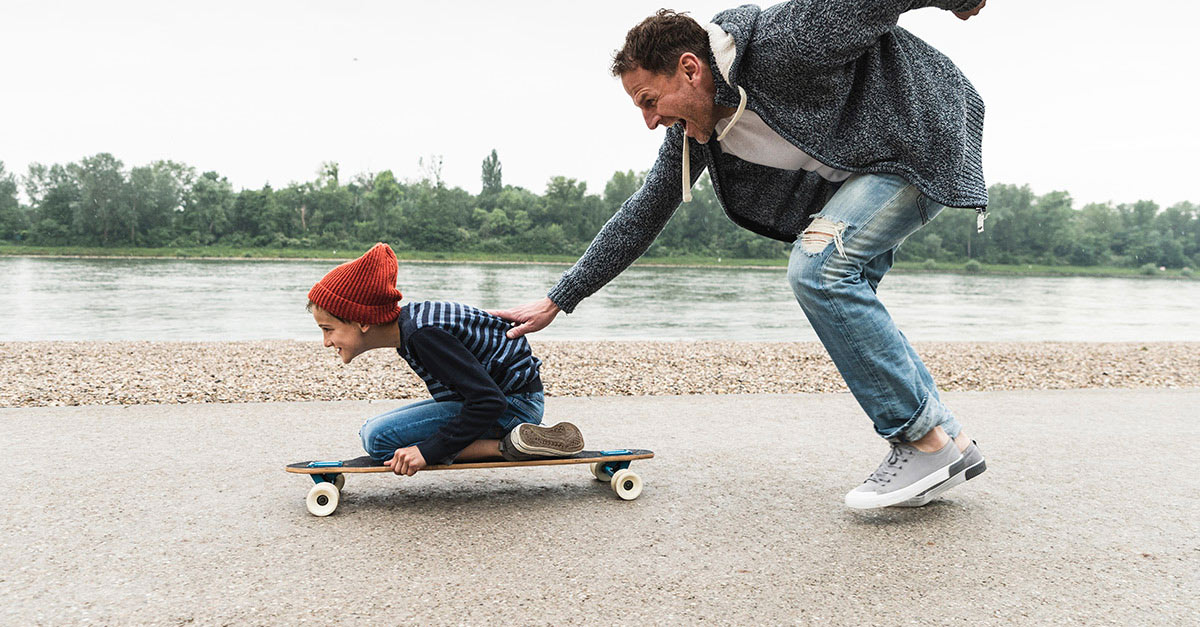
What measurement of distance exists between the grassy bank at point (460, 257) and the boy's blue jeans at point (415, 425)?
60416 millimetres

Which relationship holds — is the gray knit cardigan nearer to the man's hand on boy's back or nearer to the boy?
the man's hand on boy's back

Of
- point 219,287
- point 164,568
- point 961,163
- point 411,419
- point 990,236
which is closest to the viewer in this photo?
point 164,568

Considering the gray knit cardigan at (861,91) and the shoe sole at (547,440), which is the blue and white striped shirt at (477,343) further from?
the gray knit cardigan at (861,91)

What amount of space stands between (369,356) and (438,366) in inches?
192

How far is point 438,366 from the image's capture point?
2695 mm

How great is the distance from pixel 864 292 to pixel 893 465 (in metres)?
0.58

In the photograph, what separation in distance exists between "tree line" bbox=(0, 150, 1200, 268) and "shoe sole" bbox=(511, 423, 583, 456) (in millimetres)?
65983

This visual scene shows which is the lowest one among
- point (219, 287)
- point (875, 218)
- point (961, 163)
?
point (219, 287)

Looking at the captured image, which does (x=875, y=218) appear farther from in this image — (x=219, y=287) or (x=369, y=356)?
(x=219, y=287)

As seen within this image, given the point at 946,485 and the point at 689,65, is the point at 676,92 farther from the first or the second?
the point at 946,485

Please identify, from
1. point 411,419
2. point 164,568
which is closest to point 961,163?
point 411,419

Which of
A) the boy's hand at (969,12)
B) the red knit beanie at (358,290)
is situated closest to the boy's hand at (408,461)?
the red knit beanie at (358,290)

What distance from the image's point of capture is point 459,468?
Result: 278 cm

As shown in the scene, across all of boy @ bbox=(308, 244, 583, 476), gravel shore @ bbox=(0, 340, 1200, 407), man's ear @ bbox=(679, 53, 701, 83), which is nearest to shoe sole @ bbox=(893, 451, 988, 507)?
boy @ bbox=(308, 244, 583, 476)
